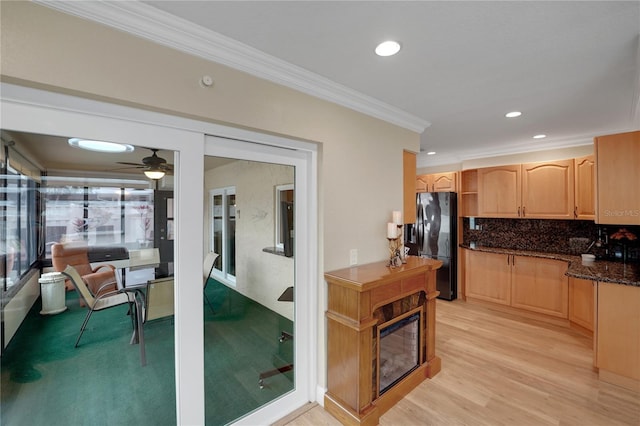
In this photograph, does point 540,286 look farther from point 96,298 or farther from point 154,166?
point 96,298

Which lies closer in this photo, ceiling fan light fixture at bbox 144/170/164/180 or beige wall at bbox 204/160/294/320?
ceiling fan light fixture at bbox 144/170/164/180

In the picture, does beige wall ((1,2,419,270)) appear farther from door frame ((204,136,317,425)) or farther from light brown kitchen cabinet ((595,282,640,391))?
light brown kitchen cabinet ((595,282,640,391))

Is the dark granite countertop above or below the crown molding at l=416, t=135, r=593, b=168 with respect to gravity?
below

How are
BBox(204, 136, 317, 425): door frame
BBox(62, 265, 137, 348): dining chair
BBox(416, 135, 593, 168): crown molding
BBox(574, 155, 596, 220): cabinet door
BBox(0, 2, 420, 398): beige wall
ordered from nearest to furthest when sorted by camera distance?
BBox(0, 2, 420, 398): beige wall
BBox(62, 265, 137, 348): dining chair
BBox(204, 136, 317, 425): door frame
BBox(574, 155, 596, 220): cabinet door
BBox(416, 135, 593, 168): crown molding

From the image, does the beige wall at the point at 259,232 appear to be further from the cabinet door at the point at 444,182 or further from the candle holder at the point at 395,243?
the cabinet door at the point at 444,182

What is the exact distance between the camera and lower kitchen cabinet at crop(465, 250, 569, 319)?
3.77 meters

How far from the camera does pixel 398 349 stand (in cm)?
246

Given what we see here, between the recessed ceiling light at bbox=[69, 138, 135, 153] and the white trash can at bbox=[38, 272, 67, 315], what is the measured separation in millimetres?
670

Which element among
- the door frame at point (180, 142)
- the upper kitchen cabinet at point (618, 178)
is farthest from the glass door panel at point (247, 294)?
the upper kitchen cabinet at point (618, 178)

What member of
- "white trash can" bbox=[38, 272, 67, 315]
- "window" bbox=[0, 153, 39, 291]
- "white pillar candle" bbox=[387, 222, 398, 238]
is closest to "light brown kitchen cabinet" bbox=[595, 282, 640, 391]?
"white pillar candle" bbox=[387, 222, 398, 238]

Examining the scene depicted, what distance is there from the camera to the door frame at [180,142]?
1254mm

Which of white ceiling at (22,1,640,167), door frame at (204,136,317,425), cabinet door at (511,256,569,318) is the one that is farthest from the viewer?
cabinet door at (511,256,569,318)

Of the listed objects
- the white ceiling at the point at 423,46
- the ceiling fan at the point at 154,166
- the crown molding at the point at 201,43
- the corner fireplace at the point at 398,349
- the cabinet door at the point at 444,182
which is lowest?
the corner fireplace at the point at 398,349

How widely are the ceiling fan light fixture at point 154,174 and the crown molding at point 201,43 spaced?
2.25 feet
